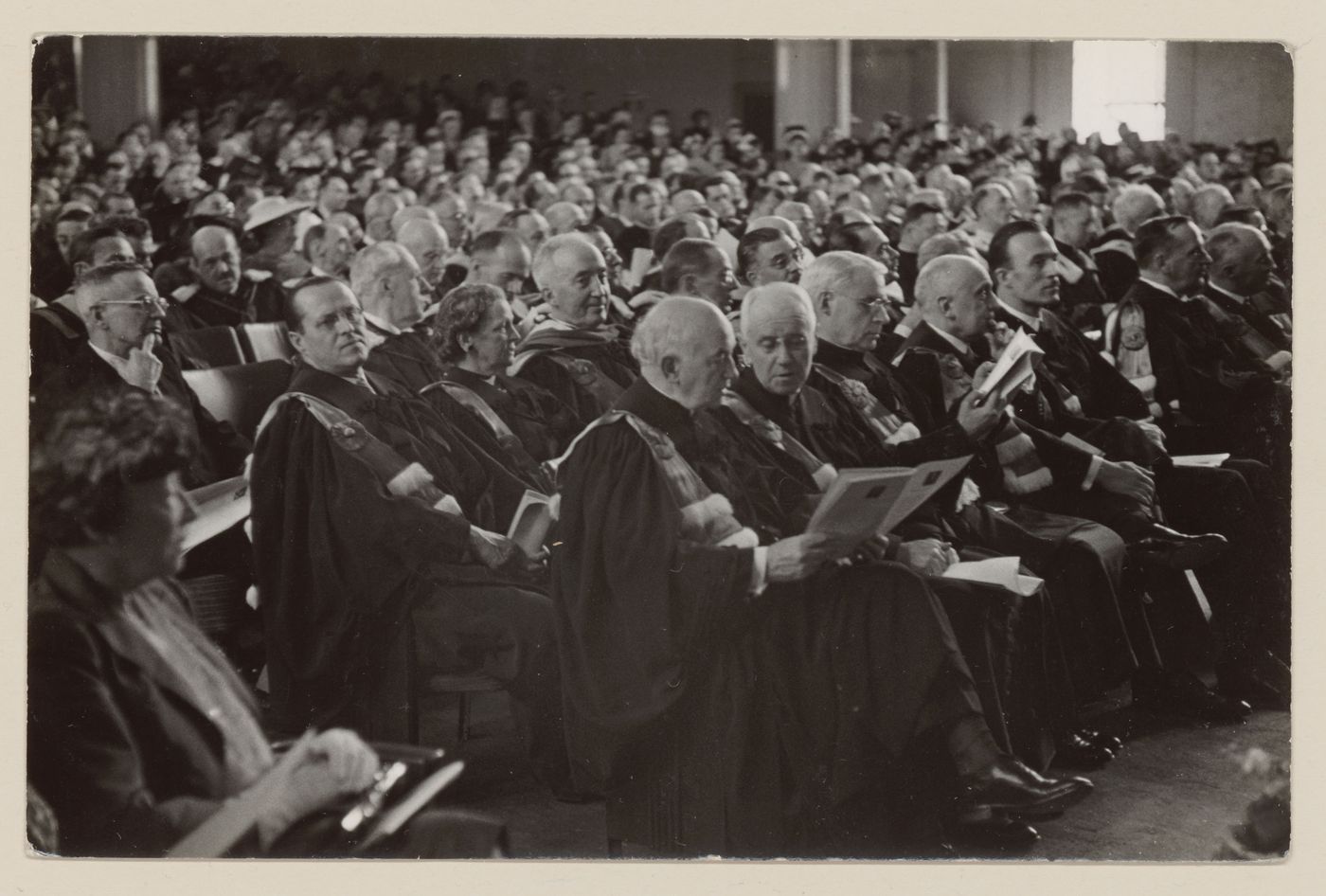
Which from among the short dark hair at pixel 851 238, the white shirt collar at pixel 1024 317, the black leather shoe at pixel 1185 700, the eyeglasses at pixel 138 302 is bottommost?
the black leather shoe at pixel 1185 700

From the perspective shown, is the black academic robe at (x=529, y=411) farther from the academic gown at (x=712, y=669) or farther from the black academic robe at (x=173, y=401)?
the black academic robe at (x=173, y=401)

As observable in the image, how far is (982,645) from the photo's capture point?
5.50 metres

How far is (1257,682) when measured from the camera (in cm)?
571

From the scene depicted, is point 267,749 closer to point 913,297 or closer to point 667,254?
point 667,254

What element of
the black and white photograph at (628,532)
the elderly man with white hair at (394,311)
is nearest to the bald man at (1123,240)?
the black and white photograph at (628,532)

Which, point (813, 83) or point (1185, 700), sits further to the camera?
point (813, 83)

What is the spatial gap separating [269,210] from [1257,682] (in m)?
4.35

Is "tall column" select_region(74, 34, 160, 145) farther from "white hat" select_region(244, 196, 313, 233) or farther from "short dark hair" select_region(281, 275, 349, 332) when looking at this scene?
"white hat" select_region(244, 196, 313, 233)

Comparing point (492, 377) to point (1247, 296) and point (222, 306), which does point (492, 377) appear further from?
point (1247, 296)

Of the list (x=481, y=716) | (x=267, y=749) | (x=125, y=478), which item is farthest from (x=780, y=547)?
(x=125, y=478)

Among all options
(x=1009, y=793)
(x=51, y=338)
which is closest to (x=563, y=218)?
(x=51, y=338)

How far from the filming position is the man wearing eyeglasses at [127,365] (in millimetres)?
5297

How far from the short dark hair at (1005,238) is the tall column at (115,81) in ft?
9.91

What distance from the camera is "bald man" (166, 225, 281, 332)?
19.0 feet
